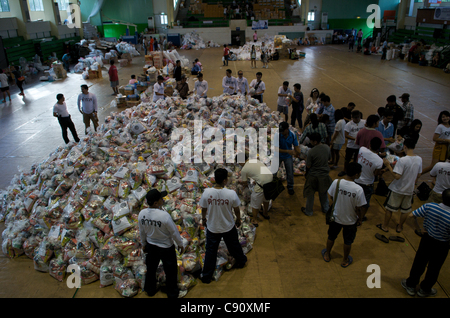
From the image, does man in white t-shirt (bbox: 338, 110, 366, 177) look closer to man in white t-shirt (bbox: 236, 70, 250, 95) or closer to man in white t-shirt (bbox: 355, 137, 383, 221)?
man in white t-shirt (bbox: 355, 137, 383, 221)

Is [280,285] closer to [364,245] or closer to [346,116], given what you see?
[364,245]

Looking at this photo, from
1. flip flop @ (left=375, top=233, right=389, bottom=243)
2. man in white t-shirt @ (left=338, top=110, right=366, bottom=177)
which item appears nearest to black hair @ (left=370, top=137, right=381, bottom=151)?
man in white t-shirt @ (left=338, top=110, right=366, bottom=177)

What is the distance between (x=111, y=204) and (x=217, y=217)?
1899 millimetres

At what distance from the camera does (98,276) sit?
398 cm

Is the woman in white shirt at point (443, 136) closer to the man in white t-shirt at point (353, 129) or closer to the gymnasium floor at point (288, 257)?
the gymnasium floor at point (288, 257)

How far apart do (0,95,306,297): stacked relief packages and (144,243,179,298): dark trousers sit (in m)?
0.17

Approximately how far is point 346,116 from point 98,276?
5.77 meters

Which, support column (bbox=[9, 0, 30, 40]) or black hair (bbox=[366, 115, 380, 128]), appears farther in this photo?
support column (bbox=[9, 0, 30, 40])

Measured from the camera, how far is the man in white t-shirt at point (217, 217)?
11.8ft

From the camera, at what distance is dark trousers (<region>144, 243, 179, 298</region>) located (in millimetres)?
3459

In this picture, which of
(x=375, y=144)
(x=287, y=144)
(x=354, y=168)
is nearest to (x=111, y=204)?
(x=287, y=144)

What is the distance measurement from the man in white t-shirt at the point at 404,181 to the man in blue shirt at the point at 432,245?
0.96 metres

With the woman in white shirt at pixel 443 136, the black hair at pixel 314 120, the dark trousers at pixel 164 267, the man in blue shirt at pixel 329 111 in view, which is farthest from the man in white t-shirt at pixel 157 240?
the woman in white shirt at pixel 443 136
